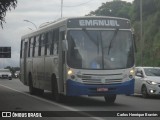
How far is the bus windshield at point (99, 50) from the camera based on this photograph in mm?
18953

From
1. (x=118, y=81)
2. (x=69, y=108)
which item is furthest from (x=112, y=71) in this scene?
(x=69, y=108)

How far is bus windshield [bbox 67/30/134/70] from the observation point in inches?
746

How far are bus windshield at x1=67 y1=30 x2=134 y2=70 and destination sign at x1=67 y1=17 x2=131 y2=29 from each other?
0.21 meters

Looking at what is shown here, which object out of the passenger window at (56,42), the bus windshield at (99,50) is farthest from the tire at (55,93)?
the bus windshield at (99,50)

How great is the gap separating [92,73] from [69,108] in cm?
163

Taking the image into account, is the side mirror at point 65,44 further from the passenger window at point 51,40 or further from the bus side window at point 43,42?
the bus side window at point 43,42

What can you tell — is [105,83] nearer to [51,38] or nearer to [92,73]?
[92,73]

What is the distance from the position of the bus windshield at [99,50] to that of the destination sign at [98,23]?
8.1 inches

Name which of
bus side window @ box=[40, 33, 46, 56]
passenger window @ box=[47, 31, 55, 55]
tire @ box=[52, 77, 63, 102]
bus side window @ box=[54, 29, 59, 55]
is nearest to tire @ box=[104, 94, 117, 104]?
tire @ box=[52, 77, 63, 102]

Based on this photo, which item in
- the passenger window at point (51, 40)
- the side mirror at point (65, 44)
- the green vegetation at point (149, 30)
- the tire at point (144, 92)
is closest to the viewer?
the side mirror at point (65, 44)

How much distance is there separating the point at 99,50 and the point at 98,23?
42.7 inches

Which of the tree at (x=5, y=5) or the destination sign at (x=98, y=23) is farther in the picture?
the tree at (x=5, y=5)

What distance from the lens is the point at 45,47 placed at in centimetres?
2286

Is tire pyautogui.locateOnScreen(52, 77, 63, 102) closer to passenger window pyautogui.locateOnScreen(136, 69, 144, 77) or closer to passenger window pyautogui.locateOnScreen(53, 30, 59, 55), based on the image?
passenger window pyautogui.locateOnScreen(53, 30, 59, 55)
